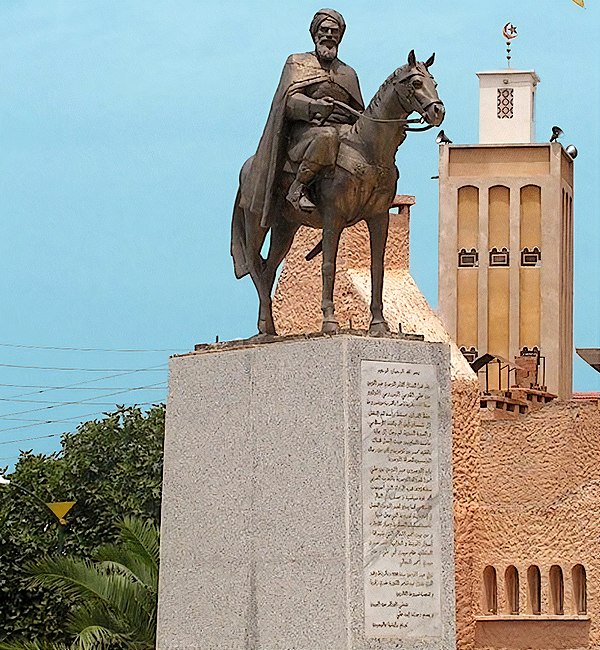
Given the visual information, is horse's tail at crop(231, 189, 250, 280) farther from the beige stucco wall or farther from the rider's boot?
the beige stucco wall

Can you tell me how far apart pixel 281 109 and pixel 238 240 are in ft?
3.43

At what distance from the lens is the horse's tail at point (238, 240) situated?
37.5 feet

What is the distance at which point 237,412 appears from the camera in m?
10.8

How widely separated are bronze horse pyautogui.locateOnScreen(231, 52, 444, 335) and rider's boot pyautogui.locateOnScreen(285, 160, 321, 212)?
0.05 meters

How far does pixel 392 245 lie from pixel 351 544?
10.3m

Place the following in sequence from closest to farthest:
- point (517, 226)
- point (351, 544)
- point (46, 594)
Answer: point (351, 544)
point (46, 594)
point (517, 226)

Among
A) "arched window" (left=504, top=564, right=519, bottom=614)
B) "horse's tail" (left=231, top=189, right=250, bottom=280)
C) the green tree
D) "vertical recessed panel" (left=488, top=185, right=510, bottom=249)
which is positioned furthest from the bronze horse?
"vertical recessed panel" (left=488, top=185, right=510, bottom=249)

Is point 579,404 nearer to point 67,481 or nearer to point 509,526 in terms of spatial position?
point 509,526

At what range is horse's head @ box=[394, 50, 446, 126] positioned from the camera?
10.1m

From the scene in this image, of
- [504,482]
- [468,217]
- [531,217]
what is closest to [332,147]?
[504,482]

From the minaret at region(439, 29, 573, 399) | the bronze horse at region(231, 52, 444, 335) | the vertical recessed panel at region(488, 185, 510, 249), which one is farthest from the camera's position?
the vertical recessed panel at region(488, 185, 510, 249)

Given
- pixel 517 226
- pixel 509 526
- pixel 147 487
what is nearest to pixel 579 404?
pixel 509 526

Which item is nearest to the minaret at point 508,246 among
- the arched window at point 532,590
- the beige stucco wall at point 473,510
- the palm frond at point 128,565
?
the beige stucco wall at point 473,510

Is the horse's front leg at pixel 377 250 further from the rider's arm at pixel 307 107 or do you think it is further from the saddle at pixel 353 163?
the rider's arm at pixel 307 107
